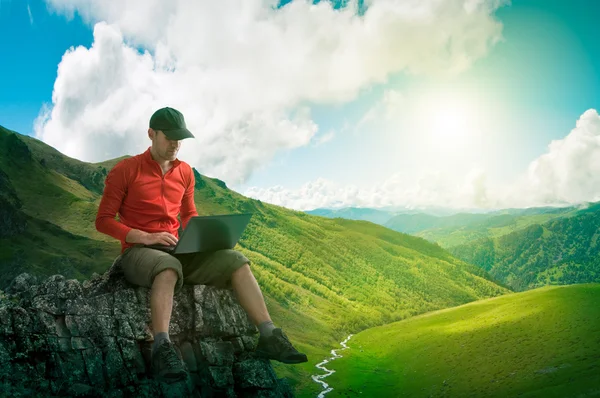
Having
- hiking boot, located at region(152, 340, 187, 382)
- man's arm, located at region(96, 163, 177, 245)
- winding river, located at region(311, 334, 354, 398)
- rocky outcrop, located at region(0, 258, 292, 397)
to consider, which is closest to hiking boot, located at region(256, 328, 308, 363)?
rocky outcrop, located at region(0, 258, 292, 397)

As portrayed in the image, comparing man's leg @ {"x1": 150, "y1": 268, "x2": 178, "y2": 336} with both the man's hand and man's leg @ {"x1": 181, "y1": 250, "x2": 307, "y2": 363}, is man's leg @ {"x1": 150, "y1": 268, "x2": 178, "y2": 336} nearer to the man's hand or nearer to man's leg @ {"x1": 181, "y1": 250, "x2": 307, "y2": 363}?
the man's hand

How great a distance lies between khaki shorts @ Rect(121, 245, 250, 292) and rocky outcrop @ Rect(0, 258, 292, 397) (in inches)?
17.9

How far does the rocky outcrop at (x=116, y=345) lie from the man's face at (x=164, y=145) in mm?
2916


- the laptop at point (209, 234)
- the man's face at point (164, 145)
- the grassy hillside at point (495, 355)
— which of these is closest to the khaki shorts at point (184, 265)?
the laptop at point (209, 234)

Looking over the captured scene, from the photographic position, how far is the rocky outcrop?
862 cm

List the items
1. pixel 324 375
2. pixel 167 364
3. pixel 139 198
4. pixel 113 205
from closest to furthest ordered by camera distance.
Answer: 1. pixel 167 364
2. pixel 113 205
3. pixel 139 198
4. pixel 324 375

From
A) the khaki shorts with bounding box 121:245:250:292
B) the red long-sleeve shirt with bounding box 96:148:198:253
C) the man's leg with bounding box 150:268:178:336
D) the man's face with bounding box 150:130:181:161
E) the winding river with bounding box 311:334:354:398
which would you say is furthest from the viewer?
the winding river with bounding box 311:334:354:398

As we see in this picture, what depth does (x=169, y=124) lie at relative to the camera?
925 centimetres

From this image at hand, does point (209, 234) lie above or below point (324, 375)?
above

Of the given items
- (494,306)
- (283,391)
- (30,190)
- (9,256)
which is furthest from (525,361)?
(30,190)

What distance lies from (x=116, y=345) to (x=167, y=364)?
1.85 m

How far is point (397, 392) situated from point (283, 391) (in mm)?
114648

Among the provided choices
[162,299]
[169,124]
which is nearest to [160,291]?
[162,299]

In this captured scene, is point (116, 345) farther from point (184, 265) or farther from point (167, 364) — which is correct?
point (184, 265)
